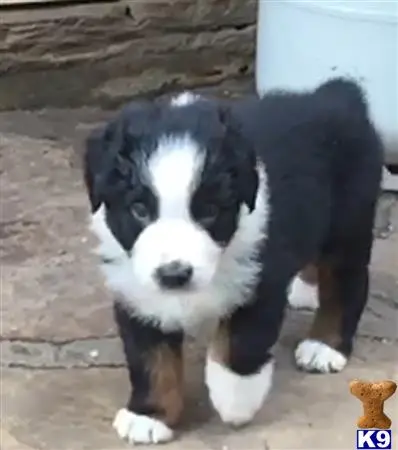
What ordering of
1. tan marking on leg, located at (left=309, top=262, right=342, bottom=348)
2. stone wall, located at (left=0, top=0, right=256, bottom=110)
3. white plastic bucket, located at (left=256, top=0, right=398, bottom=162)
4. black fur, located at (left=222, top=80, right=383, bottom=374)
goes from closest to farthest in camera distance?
1. black fur, located at (left=222, top=80, right=383, bottom=374)
2. tan marking on leg, located at (left=309, top=262, right=342, bottom=348)
3. white plastic bucket, located at (left=256, top=0, right=398, bottom=162)
4. stone wall, located at (left=0, top=0, right=256, bottom=110)

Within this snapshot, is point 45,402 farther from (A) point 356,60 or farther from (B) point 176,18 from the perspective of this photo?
(B) point 176,18

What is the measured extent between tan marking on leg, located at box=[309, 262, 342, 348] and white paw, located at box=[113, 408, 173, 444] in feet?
1.37

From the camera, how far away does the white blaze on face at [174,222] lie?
187cm

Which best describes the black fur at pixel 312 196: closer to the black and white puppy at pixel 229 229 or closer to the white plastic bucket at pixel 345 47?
the black and white puppy at pixel 229 229

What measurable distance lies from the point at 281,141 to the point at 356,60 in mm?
971

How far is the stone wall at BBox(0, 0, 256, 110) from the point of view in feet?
12.6

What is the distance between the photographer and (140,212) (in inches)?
75.3

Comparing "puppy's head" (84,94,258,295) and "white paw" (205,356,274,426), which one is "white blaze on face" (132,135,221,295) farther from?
"white paw" (205,356,274,426)

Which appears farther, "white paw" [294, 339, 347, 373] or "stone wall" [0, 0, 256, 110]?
"stone wall" [0, 0, 256, 110]

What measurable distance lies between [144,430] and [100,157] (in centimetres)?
51

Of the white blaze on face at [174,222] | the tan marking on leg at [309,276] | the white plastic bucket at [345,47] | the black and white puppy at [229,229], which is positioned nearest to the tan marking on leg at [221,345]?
the black and white puppy at [229,229]

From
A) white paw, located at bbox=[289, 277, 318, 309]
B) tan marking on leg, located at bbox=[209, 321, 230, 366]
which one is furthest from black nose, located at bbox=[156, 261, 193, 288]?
white paw, located at bbox=[289, 277, 318, 309]

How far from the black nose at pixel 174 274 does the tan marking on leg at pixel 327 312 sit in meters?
0.59

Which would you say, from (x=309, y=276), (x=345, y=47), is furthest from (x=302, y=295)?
(x=345, y=47)
